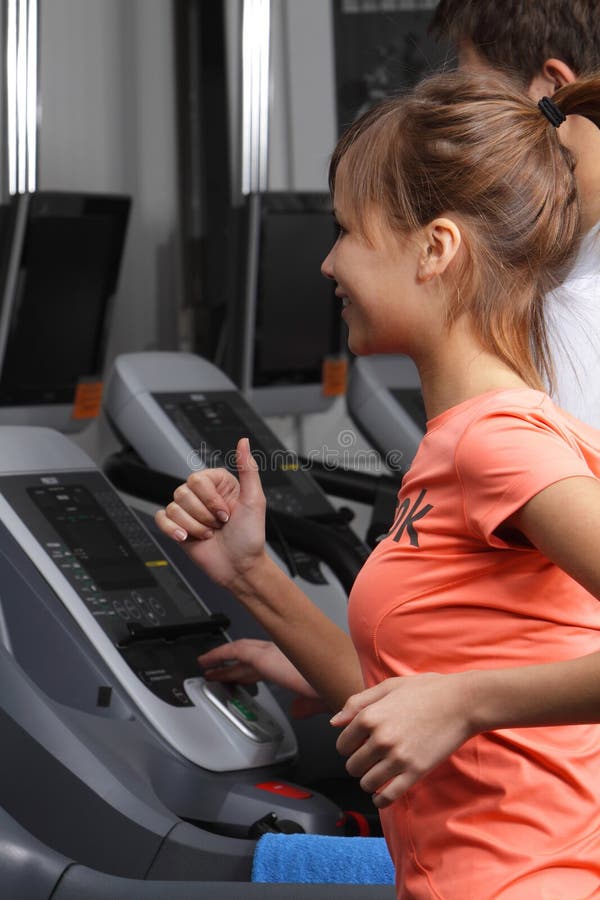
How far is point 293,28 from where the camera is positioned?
4711 mm

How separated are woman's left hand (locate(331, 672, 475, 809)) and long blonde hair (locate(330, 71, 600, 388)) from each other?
0.30 meters

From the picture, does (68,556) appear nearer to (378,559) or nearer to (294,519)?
(294,519)

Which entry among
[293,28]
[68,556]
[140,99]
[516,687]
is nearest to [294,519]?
[68,556]

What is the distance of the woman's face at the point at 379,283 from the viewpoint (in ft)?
3.49

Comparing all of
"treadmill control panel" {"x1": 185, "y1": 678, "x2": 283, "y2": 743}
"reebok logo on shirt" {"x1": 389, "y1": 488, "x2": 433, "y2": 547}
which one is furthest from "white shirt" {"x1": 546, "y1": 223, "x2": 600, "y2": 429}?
"treadmill control panel" {"x1": 185, "y1": 678, "x2": 283, "y2": 743}

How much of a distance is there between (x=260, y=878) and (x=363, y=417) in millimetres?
2147

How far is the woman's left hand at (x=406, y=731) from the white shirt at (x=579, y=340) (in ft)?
1.32

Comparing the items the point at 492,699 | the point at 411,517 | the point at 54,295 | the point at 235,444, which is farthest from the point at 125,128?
the point at 492,699

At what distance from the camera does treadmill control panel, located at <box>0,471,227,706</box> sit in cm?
202

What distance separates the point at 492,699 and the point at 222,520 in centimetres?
46

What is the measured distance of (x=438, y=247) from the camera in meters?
1.05

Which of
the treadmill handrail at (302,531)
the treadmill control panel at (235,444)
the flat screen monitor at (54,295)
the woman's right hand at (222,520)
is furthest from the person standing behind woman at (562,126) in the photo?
the flat screen monitor at (54,295)

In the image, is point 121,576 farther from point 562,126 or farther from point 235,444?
point 562,126

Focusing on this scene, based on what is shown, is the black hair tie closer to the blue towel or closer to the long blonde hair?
the long blonde hair
